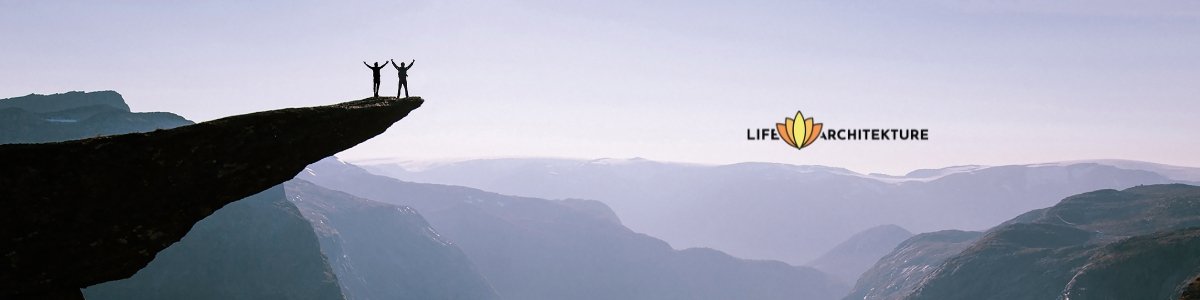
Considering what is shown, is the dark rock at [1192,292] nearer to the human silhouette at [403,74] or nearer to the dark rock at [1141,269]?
the human silhouette at [403,74]

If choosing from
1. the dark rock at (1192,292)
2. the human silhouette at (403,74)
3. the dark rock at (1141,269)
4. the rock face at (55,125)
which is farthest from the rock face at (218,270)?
the dark rock at (1141,269)

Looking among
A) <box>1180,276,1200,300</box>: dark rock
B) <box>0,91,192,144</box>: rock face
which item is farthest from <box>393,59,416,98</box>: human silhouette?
<box>0,91,192,144</box>: rock face

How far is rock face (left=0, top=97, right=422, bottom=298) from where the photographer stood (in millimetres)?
19797

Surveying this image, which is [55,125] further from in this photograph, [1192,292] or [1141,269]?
[1141,269]

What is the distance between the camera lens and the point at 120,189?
69.1ft

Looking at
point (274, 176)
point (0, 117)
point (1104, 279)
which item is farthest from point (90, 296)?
point (1104, 279)

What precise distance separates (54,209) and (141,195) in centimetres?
213

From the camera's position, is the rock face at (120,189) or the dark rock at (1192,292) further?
the dark rock at (1192,292)

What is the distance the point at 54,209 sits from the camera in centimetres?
2005

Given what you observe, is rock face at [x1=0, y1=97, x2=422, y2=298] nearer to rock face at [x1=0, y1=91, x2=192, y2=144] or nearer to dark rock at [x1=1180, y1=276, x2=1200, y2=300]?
dark rock at [x1=1180, y1=276, x2=1200, y2=300]

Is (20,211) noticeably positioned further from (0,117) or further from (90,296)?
(0,117)

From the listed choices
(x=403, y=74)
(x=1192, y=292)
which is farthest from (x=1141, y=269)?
(x=403, y=74)

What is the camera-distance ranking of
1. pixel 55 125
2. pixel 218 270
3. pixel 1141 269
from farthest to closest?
pixel 55 125 → pixel 218 270 → pixel 1141 269

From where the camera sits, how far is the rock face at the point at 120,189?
65.0 ft
